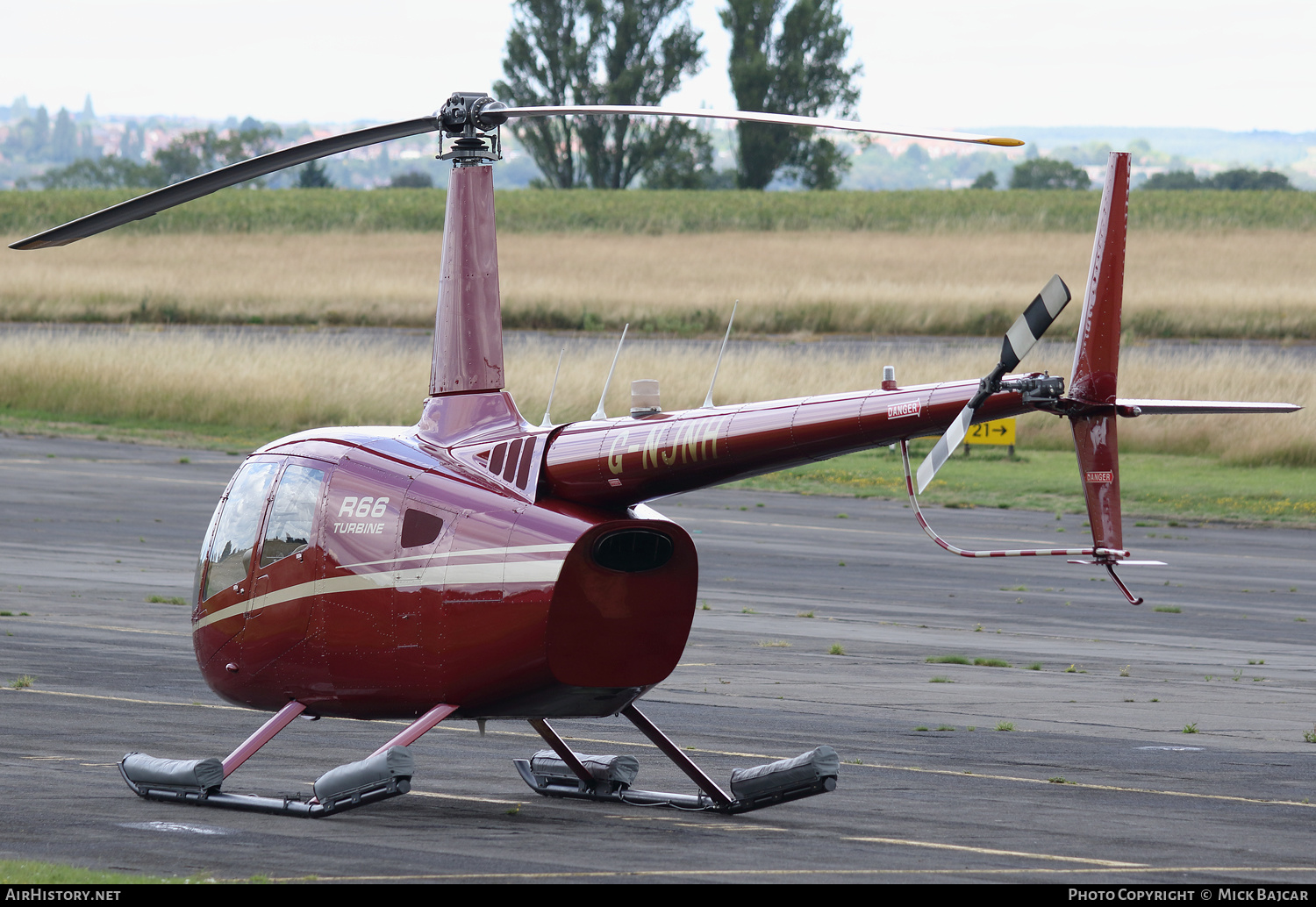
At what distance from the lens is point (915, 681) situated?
18.7 m

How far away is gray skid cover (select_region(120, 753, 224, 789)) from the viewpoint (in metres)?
11.5

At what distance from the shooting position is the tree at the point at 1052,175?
17088cm

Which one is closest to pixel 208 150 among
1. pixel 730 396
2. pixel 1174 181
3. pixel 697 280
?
pixel 1174 181

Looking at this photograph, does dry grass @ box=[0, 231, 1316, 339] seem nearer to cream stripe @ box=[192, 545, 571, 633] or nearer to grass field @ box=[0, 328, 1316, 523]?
grass field @ box=[0, 328, 1316, 523]

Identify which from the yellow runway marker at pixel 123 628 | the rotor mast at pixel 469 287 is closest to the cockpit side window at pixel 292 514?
the rotor mast at pixel 469 287

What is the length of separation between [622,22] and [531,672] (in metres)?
105

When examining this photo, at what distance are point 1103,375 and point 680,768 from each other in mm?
4282

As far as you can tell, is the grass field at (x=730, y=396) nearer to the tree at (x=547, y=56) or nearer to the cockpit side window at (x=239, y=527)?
the cockpit side window at (x=239, y=527)

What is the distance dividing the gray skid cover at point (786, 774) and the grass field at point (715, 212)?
266 ft

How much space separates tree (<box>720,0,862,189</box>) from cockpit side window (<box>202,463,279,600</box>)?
3908 inches

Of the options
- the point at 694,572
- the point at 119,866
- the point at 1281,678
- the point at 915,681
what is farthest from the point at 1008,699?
the point at 119,866

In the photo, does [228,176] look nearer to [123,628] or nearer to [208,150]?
[123,628]

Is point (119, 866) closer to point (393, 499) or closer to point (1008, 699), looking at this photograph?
point (393, 499)

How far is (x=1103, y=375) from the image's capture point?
9.52m
